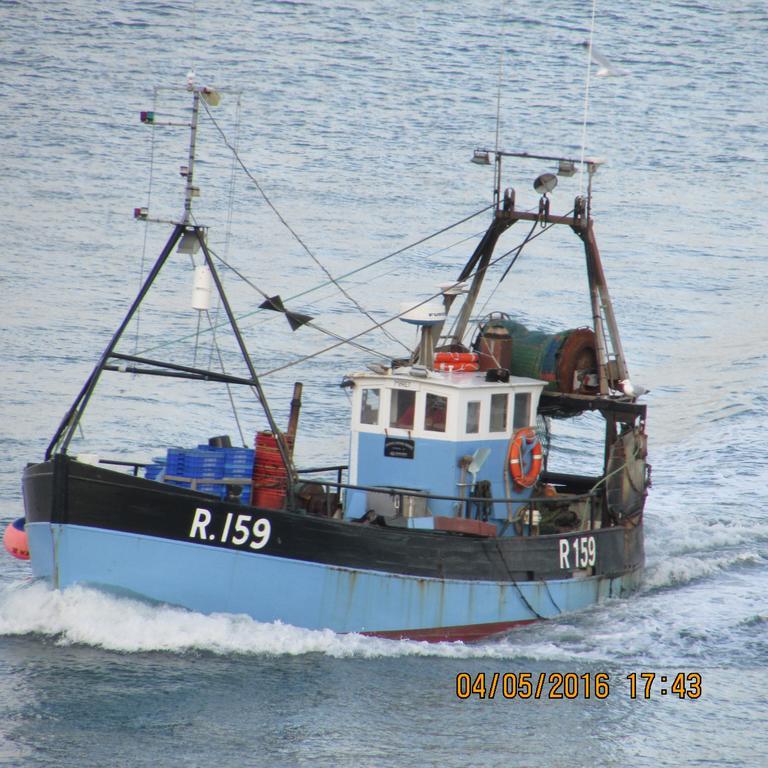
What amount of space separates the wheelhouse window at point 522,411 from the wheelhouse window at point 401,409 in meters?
1.57

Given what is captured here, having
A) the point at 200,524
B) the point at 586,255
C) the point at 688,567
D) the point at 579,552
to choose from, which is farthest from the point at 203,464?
the point at 688,567

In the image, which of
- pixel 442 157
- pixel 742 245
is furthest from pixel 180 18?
pixel 742 245

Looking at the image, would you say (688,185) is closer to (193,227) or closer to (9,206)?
(9,206)

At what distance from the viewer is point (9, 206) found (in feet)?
152

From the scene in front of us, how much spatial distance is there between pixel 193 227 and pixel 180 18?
49.7 m

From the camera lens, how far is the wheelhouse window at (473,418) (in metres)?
19.4

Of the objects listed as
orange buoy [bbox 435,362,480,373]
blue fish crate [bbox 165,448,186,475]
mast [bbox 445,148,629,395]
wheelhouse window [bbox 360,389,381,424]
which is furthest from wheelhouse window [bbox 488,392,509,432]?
blue fish crate [bbox 165,448,186,475]

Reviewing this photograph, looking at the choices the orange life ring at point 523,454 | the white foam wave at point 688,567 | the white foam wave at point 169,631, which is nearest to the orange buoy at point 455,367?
the orange life ring at point 523,454

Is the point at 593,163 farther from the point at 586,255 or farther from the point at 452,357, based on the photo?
the point at 452,357

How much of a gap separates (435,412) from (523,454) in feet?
4.98

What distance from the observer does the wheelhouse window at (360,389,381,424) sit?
19625mm

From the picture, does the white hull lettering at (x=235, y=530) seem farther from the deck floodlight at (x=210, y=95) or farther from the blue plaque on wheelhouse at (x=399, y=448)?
the deck floodlight at (x=210, y=95)
